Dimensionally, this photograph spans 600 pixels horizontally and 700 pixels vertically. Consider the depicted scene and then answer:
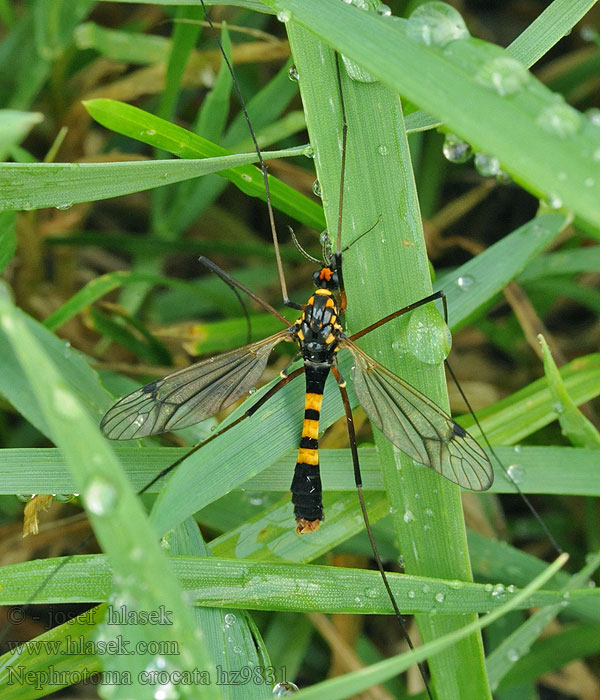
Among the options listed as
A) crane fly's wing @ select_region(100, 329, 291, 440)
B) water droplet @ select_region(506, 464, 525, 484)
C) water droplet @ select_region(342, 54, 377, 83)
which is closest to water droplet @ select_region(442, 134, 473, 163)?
water droplet @ select_region(342, 54, 377, 83)

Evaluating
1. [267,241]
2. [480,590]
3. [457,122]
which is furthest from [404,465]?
[267,241]

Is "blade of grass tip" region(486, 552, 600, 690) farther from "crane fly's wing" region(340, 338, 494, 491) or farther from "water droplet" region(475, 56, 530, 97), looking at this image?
"water droplet" region(475, 56, 530, 97)

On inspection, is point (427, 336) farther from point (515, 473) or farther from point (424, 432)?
point (515, 473)

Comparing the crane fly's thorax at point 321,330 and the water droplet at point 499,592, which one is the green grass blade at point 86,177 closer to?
the crane fly's thorax at point 321,330

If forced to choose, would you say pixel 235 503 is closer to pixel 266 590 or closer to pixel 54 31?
pixel 266 590

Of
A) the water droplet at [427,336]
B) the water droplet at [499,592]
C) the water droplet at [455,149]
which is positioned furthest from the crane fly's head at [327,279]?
the water droplet at [499,592]
